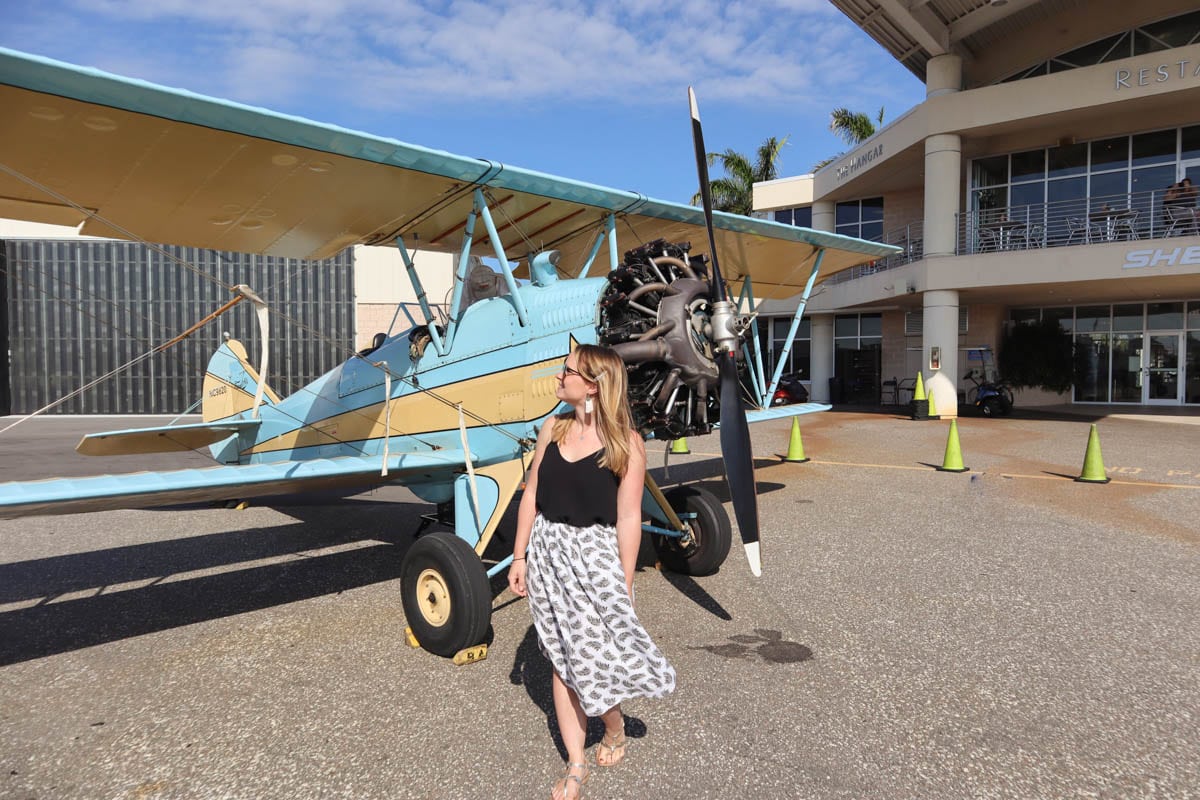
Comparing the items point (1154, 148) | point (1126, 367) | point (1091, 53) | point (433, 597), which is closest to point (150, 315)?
point (433, 597)

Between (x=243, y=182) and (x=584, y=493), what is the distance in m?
3.39

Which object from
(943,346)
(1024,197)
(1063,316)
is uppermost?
(1024,197)

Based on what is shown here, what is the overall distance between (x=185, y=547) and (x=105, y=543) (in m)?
0.87

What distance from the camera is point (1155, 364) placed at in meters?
20.5

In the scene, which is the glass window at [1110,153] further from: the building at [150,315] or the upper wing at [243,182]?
the building at [150,315]

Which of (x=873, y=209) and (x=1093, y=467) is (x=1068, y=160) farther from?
(x=1093, y=467)

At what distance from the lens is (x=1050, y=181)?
65.4 ft

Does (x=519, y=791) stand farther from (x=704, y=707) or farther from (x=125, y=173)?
(x=125, y=173)

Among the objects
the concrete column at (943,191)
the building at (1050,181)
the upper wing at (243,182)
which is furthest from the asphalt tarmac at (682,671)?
the concrete column at (943,191)

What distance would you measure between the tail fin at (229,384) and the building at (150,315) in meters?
15.3

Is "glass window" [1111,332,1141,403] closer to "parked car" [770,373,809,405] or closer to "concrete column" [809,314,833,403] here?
"concrete column" [809,314,833,403]

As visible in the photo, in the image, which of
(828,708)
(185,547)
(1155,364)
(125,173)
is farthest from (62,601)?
(1155,364)

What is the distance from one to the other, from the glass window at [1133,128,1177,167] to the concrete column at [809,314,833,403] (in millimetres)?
9723

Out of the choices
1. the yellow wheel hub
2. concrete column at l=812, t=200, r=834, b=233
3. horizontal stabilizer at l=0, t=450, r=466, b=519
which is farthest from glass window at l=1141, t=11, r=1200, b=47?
the yellow wheel hub
